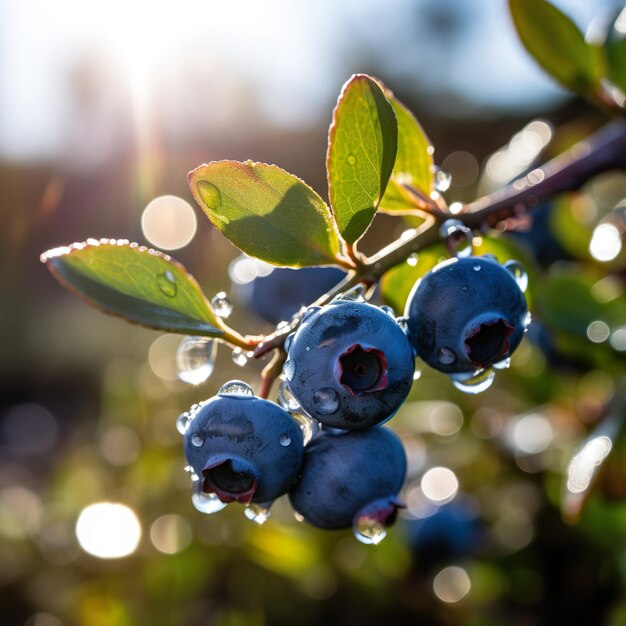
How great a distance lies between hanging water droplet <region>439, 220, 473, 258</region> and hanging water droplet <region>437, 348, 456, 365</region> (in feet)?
0.40

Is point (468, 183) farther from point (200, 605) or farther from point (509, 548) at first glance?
point (200, 605)

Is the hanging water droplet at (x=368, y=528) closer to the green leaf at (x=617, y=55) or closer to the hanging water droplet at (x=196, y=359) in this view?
the hanging water droplet at (x=196, y=359)

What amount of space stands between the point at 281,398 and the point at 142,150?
386 cm

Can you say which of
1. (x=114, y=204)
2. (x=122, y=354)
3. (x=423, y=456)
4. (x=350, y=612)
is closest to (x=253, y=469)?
(x=423, y=456)

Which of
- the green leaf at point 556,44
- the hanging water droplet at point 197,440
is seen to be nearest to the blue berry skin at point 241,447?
the hanging water droplet at point 197,440

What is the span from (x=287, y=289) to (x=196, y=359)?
320 millimetres

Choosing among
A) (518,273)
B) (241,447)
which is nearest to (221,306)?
(241,447)

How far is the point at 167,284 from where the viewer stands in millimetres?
662

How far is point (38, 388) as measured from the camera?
6742mm

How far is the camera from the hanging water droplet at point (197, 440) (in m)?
0.62

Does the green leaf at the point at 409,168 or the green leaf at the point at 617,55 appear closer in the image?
the green leaf at the point at 409,168

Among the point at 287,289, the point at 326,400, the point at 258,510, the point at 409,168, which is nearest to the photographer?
the point at 326,400

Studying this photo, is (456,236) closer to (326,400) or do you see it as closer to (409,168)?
(409,168)

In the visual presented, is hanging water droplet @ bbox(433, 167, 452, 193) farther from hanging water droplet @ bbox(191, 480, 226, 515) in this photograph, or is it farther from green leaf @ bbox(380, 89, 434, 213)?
hanging water droplet @ bbox(191, 480, 226, 515)
